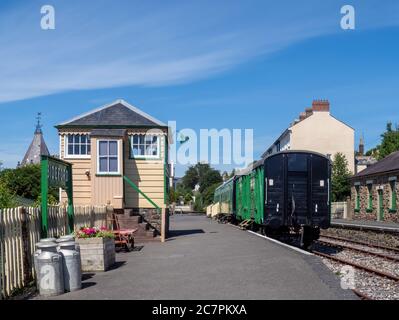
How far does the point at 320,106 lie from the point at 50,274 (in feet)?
189

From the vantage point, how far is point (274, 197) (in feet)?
60.3

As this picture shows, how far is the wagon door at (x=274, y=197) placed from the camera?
18.4 m

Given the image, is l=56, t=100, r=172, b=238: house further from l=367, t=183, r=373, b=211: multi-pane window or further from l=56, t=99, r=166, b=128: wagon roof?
l=367, t=183, r=373, b=211: multi-pane window

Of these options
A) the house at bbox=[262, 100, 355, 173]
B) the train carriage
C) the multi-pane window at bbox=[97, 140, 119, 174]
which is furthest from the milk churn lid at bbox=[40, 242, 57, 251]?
the house at bbox=[262, 100, 355, 173]

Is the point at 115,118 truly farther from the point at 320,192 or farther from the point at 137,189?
the point at 320,192

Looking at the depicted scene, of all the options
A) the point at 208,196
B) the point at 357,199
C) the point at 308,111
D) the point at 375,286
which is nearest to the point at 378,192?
the point at 357,199

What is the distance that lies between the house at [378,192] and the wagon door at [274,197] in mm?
18793

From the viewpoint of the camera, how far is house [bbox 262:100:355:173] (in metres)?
63.3

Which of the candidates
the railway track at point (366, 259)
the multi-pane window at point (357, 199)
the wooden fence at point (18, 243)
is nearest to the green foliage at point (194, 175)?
the multi-pane window at point (357, 199)

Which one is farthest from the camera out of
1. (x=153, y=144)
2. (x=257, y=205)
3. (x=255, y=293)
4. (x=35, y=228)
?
(x=153, y=144)
